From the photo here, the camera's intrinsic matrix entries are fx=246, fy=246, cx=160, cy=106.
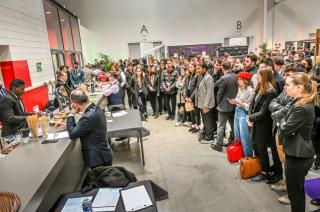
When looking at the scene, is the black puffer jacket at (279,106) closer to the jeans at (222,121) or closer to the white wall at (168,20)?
the jeans at (222,121)

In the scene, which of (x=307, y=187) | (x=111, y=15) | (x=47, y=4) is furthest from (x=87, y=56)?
(x=307, y=187)

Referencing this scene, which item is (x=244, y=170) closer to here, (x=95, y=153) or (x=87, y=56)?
(x=95, y=153)

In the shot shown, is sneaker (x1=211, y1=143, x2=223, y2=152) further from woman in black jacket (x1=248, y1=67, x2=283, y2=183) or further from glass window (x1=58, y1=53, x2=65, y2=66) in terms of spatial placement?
glass window (x1=58, y1=53, x2=65, y2=66)

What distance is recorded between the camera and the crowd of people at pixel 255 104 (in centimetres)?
226

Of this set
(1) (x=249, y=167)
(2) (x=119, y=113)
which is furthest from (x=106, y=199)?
(2) (x=119, y=113)

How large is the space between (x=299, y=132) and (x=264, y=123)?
859mm

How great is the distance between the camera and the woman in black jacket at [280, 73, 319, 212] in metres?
2.19

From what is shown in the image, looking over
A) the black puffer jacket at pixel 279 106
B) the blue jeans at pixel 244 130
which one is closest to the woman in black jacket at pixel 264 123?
the black puffer jacket at pixel 279 106

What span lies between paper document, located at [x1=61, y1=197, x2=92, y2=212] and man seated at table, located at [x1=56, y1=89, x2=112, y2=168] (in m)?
0.89

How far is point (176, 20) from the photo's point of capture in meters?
15.3

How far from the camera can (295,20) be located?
45.3 ft

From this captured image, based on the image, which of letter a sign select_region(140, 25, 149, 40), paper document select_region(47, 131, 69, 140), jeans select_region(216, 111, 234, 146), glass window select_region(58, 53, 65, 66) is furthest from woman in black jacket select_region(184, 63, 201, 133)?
letter a sign select_region(140, 25, 149, 40)

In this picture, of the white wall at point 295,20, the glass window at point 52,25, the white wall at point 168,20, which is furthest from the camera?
the white wall at point 168,20

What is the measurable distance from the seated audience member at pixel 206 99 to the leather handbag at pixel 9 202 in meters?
3.70
